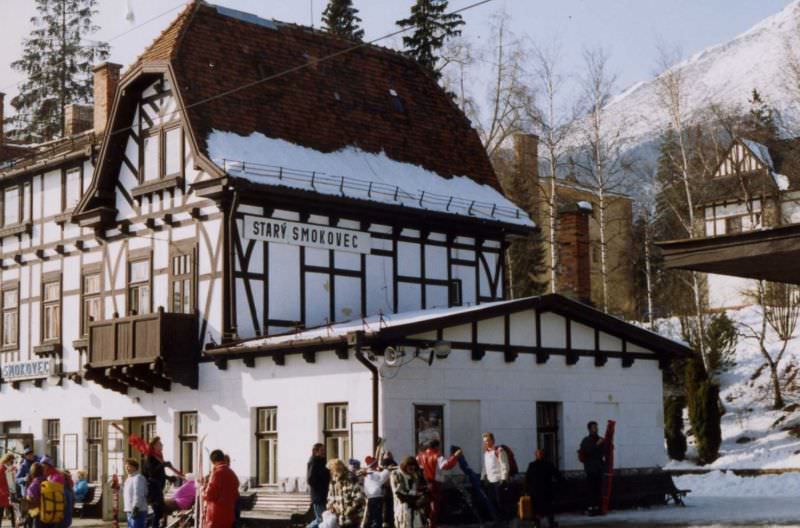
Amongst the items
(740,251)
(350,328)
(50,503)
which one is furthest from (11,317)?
(740,251)

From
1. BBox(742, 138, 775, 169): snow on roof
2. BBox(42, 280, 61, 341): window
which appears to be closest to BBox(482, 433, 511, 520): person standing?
BBox(42, 280, 61, 341): window

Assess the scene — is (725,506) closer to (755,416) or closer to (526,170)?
(755,416)

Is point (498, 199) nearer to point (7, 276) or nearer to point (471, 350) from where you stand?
point (471, 350)

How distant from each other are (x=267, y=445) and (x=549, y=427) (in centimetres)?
581

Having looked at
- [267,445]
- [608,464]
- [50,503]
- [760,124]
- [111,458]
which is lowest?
[50,503]

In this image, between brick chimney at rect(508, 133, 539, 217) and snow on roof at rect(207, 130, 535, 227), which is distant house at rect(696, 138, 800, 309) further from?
snow on roof at rect(207, 130, 535, 227)

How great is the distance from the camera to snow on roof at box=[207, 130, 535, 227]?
2956 cm

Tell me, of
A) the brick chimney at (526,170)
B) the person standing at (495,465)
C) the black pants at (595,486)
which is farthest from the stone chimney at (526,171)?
the person standing at (495,465)

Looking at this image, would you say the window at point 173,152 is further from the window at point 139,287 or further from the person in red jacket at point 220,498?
the person in red jacket at point 220,498

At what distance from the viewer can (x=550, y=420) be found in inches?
1089

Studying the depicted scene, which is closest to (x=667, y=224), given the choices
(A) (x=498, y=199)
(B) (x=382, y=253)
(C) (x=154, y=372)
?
(A) (x=498, y=199)

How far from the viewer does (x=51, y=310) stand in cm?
3528

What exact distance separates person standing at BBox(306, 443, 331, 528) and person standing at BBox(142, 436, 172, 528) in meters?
2.88

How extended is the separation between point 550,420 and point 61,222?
14422 millimetres
